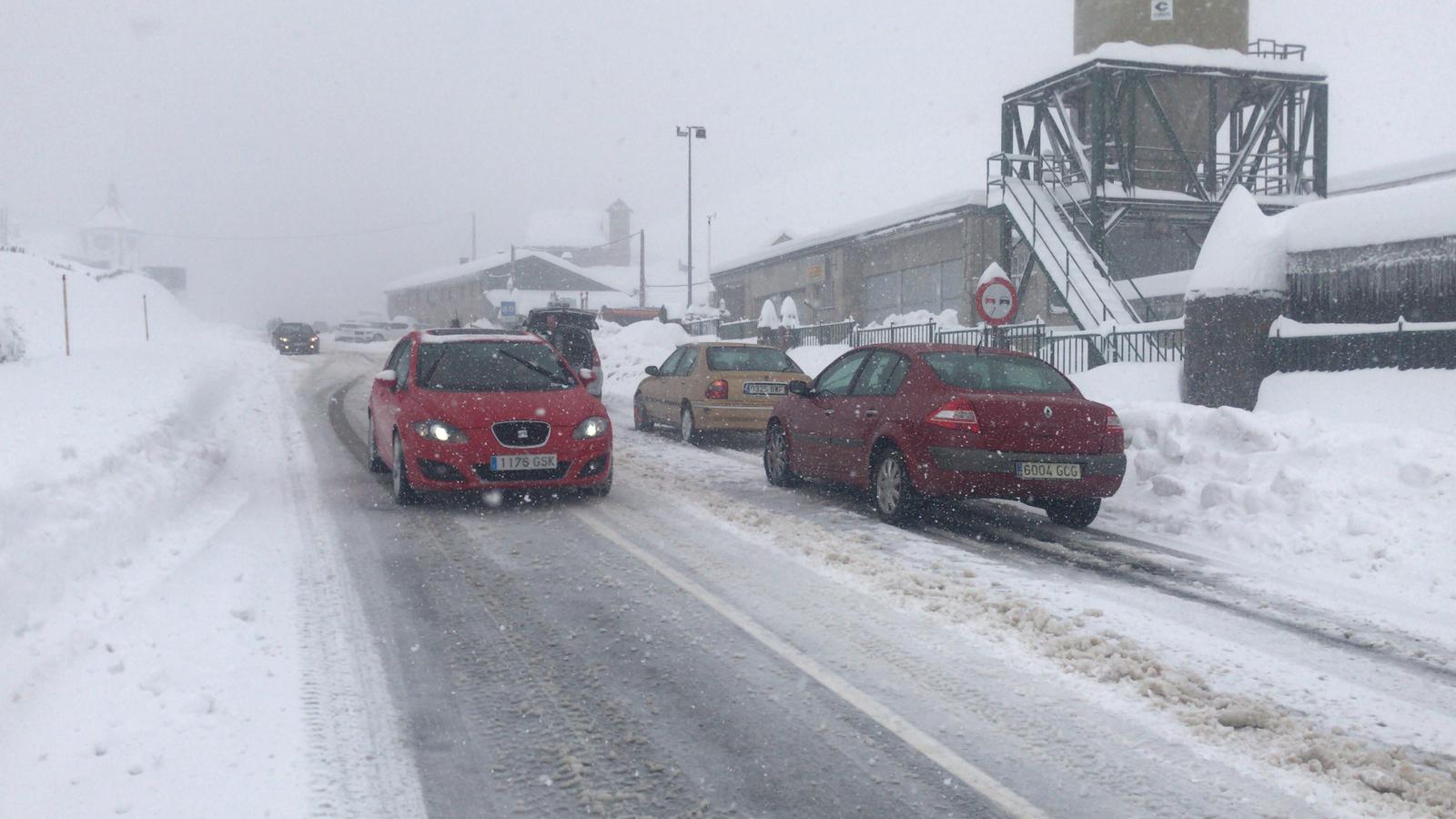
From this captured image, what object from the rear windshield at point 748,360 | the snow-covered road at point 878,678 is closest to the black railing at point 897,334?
the rear windshield at point 748,360

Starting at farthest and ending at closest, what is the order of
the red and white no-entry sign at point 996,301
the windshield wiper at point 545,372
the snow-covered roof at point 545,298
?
the snow-covered roof at point 545,298, the red and white no-entry sign at point 996,301, the windshield wiper at point 545,372

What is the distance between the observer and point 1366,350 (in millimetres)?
11562

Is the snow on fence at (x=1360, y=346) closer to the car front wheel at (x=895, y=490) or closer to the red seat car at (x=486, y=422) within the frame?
the car front wheel at (x=895, y=490)

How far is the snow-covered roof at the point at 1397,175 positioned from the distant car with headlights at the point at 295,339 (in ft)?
122

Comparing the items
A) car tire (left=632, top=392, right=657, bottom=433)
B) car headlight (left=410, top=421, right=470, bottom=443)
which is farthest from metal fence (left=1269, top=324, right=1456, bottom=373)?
car headlight (left=410, top=421, right=470, bottom=443)

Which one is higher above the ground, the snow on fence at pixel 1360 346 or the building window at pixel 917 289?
the building window at pixel 917 289

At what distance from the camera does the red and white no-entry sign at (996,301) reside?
560 inches

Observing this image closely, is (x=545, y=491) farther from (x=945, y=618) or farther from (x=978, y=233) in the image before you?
(x=978, y=233)

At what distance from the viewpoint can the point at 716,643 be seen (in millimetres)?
5348

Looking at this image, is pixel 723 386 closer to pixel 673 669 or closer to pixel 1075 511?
pixel 1075 511

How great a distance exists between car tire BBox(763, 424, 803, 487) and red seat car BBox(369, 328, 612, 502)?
6.46ft

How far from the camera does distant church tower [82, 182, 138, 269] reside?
14825cm

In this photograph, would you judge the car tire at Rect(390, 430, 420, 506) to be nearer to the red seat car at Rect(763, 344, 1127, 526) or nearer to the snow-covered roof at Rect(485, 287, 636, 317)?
the red seat car at Rect(763, 344, 1127, 526)

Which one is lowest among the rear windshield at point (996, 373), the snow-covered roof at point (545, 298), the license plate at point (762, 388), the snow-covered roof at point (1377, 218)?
the license plate at point (762, 388)
